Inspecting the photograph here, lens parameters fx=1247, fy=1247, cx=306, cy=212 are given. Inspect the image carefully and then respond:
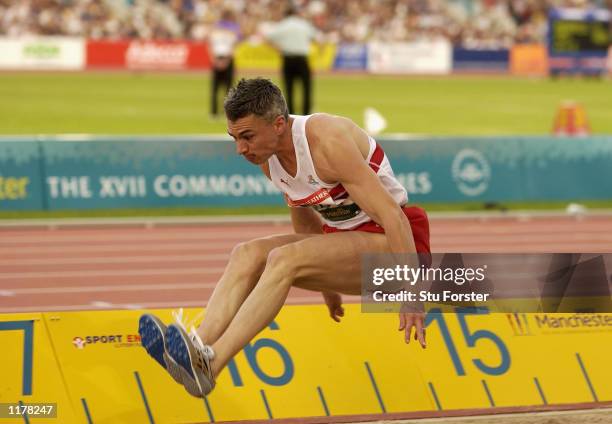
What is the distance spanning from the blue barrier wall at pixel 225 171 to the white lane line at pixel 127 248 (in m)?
1.25

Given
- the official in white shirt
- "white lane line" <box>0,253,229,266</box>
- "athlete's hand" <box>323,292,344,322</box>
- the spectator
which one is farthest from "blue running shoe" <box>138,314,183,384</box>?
the spectator

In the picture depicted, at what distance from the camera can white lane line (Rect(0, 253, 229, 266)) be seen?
10250mm

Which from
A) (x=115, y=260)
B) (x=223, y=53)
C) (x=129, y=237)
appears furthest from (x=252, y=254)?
(x=223, y=53)

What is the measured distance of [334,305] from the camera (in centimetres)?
558

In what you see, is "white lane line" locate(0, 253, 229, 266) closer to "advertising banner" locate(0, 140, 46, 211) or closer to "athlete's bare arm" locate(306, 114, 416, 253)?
"advertising banner" locate(0, 140, 46, 211)

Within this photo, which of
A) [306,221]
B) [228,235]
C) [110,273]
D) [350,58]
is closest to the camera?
[306,221]

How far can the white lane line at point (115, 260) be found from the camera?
33.6 feet

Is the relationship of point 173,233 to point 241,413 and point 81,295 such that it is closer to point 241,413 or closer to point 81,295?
point 81,295

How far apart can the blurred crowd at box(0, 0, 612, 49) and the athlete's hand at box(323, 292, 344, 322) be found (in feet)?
101

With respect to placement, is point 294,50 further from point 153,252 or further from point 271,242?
point 271,242

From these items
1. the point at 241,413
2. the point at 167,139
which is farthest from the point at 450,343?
the point at 167,139

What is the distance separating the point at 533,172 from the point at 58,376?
8726 millimetres

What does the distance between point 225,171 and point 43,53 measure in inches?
948

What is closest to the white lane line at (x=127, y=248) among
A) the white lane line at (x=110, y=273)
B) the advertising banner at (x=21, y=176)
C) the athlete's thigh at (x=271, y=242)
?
the white lane line at (x=110, y=273)
